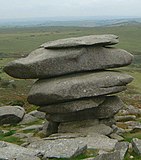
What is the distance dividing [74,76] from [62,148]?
6.96 metres

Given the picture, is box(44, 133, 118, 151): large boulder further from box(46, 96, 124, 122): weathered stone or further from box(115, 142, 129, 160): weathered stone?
box(46, 96, 124, 122): weathered stone

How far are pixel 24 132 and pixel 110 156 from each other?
12592 millimetres

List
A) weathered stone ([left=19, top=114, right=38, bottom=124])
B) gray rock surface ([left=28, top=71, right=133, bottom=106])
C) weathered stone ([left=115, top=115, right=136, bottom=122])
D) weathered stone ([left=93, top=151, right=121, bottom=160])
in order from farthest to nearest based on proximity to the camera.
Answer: weathered stone ([left=19, top=114, right=38, bottom=124]) → weathered stone ([left=115, top=115, right=136, bottom=122]) → gray rock surface ([left=28, top=71, right=133, bottom=106]) → weathered stone ([left=93, top=151, right=121, bottom=160])

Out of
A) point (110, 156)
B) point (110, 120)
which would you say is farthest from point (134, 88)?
point (110, 156)

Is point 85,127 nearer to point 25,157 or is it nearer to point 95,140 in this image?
point 95,140

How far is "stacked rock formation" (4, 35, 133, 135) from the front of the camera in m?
25.9

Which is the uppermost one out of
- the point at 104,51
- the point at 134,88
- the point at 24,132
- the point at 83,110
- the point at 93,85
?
the point at 104,51

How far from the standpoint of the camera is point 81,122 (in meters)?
27.8

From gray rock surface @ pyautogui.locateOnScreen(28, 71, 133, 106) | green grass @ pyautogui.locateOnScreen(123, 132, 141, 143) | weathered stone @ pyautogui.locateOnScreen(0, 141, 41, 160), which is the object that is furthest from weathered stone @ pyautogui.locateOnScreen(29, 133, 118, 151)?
gray rock surface @ pyautogui.locateOnScreen(28, 71, 133, 106)

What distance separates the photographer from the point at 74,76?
26.8 meters

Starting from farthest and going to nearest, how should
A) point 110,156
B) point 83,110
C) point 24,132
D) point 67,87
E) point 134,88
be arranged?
point 134,88 → point 24,132 → point 83,110 → point 67,87 → point 110,156

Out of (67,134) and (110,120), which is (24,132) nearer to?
(67,134)

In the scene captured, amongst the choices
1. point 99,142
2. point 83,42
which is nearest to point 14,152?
point 99,142

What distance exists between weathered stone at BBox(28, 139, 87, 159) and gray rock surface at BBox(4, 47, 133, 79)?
5.52 meters
